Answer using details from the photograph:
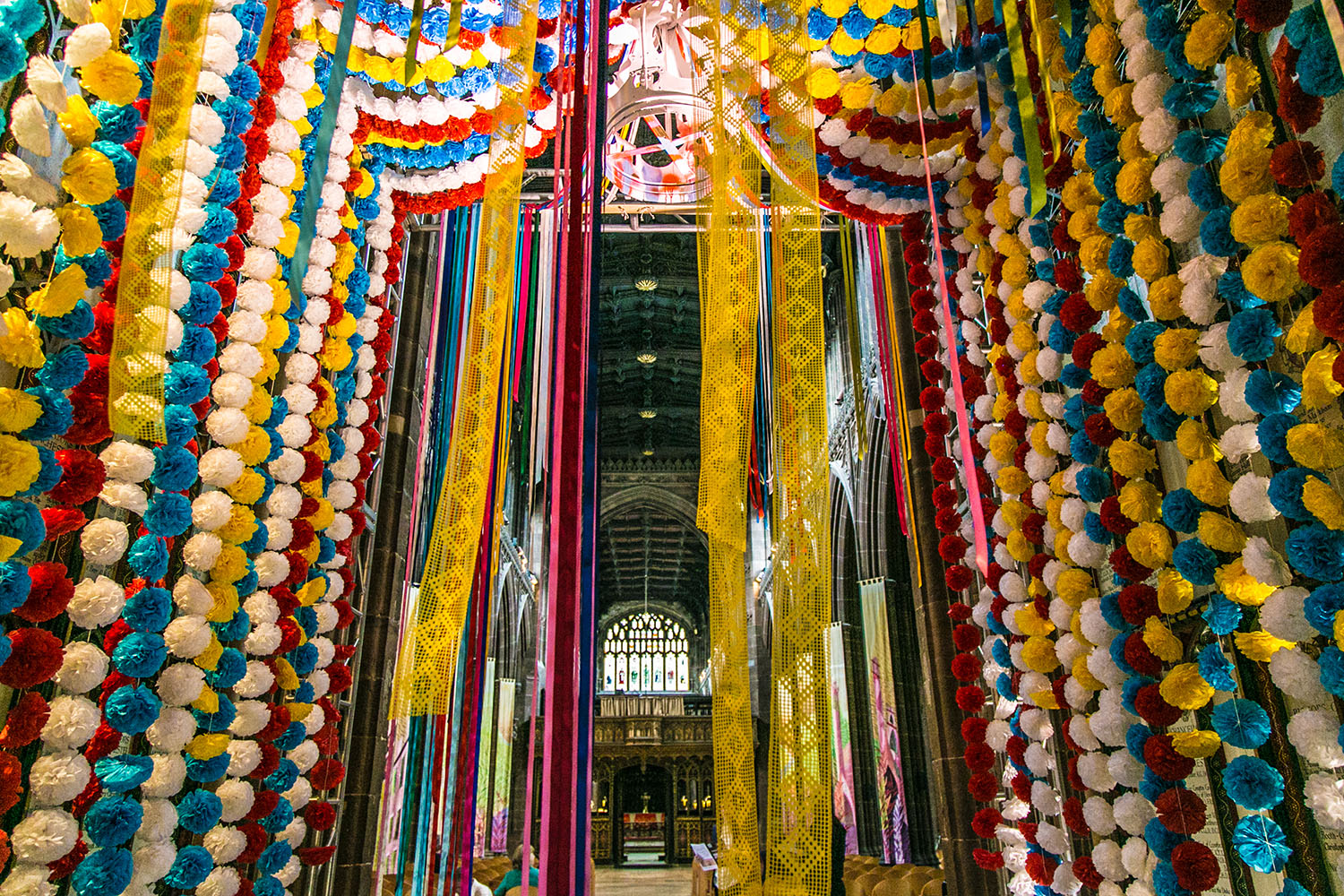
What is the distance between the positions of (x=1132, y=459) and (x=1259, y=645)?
0.73 metres

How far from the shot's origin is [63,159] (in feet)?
8.71

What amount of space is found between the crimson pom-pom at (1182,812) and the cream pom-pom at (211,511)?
334 centimetres

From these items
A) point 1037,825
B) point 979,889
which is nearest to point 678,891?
point 979,889

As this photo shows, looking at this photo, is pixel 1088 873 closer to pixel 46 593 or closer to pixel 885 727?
pixel 46 593

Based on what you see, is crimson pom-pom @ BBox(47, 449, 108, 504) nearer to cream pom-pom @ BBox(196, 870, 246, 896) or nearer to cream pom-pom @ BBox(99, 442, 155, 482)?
cream pom-pom @ BBox(99, 442, 155, 482)

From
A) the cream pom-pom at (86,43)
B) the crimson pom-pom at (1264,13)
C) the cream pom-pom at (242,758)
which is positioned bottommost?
the cream pom-pom at (242,758)

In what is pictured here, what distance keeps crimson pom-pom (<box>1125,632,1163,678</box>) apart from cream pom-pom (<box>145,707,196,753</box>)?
3.18m

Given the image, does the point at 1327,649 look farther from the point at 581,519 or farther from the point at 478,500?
the point at 478,500

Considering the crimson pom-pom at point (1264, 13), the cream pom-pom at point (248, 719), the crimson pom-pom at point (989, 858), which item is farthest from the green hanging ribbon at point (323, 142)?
the crimson pom-pom at point (989, 858)

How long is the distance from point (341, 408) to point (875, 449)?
28.5 feet

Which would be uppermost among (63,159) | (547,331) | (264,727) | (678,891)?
(547,331)

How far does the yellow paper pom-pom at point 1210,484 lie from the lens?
2662 mm

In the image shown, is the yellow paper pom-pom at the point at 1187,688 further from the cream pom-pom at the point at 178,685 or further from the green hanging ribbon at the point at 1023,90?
the cream pom-pom at the point at 178,685

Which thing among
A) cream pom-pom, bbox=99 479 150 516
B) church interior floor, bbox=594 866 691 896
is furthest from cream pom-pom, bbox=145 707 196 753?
church interior floor, bbox=594 866 691 896
